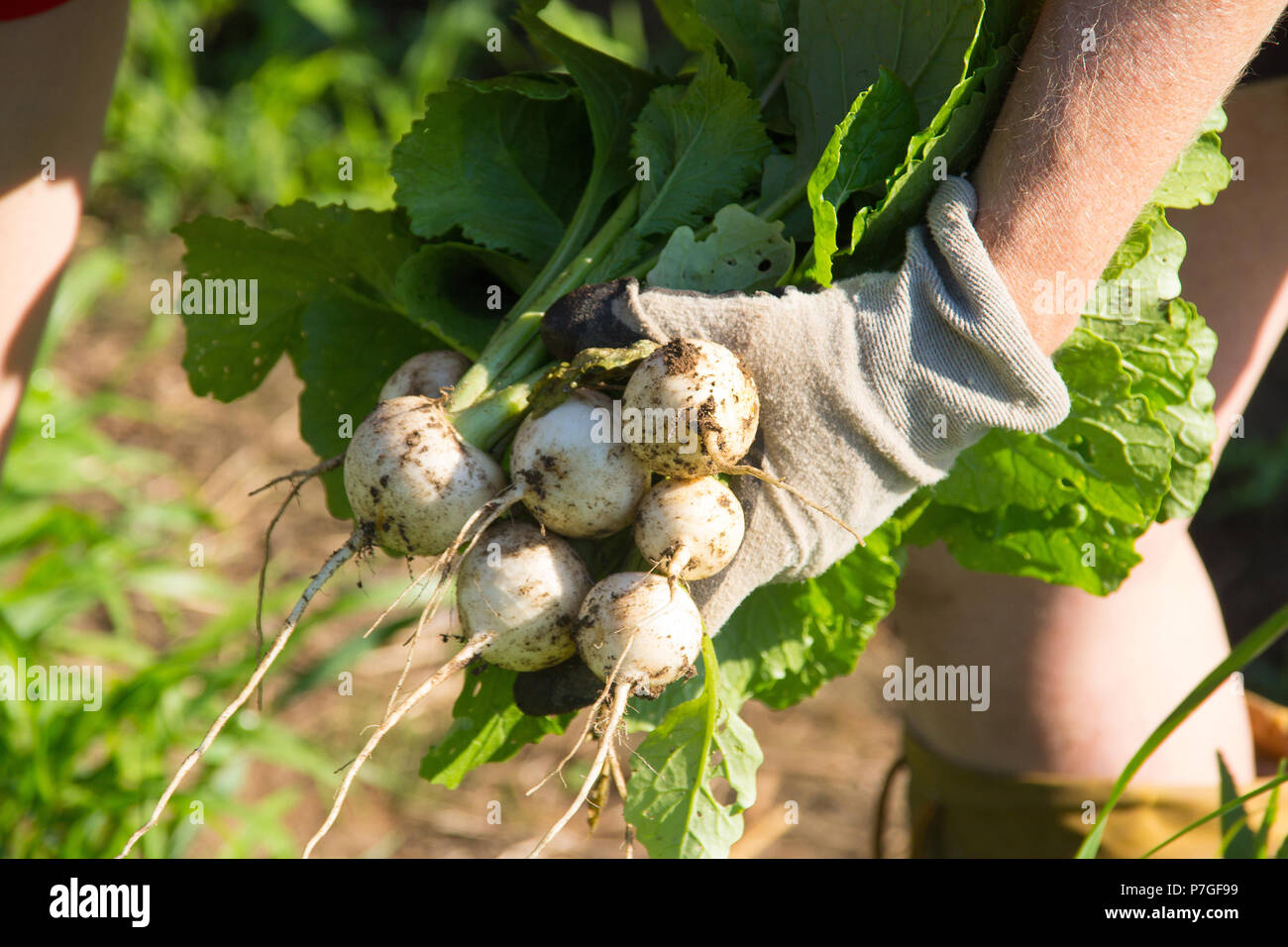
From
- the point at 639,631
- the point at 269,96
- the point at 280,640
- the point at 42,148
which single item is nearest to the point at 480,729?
the point at 280,640

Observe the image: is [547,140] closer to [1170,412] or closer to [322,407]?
[322,407]

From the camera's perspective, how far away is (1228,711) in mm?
2041

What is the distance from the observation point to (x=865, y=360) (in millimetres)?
1289

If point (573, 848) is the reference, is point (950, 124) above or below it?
above

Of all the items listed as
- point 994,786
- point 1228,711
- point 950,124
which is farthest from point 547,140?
point 1228,711

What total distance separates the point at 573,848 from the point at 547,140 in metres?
1.87

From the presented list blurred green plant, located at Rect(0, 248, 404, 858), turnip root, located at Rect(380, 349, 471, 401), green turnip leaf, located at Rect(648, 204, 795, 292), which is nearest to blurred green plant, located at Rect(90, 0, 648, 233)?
blurred green plant, located at Rect(0, 248, 404, 858)

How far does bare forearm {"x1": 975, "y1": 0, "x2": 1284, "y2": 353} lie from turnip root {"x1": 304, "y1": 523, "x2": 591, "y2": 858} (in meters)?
0.65

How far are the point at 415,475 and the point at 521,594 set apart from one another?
197 mm

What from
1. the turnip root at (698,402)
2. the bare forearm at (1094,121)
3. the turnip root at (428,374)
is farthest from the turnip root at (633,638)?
the bare forearm at (1094,121)

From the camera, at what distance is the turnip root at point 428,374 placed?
1515mm

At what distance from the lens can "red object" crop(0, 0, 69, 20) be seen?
1459mm

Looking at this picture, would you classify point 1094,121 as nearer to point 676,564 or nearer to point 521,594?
point 676,564

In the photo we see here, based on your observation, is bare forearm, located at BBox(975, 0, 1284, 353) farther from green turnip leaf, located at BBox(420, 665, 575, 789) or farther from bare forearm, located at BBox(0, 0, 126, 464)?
bare forearm, located at BBox(0, 0, 126, 464)
